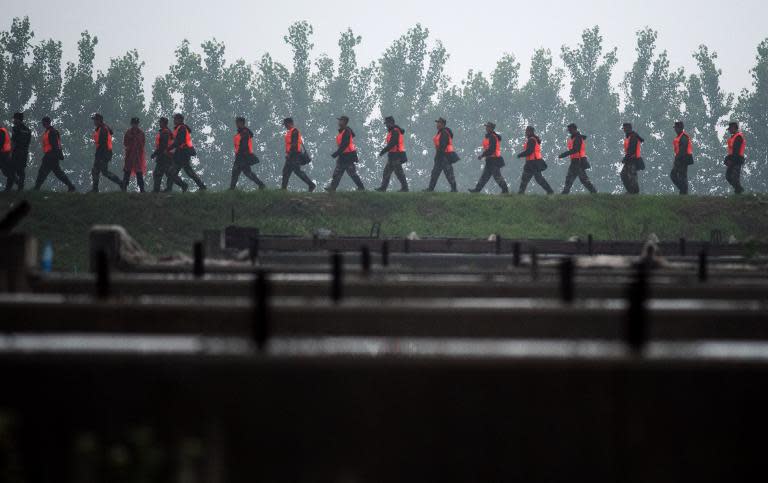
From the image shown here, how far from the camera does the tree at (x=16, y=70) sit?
71.7 metres

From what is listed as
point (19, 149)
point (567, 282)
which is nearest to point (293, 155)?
point (19, 149)

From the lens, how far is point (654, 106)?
83.8 m

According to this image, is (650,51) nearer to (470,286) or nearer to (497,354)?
(470,286)

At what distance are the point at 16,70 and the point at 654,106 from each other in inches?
1511

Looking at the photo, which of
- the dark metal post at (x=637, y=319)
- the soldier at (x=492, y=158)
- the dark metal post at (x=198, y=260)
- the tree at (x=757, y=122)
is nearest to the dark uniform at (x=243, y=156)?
the soldier at (x=492, y=158)

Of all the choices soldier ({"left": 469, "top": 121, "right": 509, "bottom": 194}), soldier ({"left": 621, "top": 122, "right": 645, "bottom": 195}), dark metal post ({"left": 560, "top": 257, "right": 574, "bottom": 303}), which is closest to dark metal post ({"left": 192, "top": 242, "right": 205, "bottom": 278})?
dark metal post ({"left": 560, "top": 257, "right": 574, "bottom": 303})

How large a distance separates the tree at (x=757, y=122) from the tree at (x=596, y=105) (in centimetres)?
764

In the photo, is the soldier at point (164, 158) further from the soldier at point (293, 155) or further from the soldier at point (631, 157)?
the soldier at point (631, 157)

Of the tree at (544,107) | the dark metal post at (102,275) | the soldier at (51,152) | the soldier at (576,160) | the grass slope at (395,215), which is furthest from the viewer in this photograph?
the tree at (544,107)

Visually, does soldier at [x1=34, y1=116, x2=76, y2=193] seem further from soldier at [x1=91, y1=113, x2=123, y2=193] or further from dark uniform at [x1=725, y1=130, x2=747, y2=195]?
dark uniform at [x1=725, y1=130, x2=747, y2=195]

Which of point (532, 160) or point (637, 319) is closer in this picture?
point (637, 319)

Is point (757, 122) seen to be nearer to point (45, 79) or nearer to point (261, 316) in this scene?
point (45, 79)

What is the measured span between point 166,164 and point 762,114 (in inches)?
2081

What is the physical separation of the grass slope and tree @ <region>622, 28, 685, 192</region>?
46.2m
